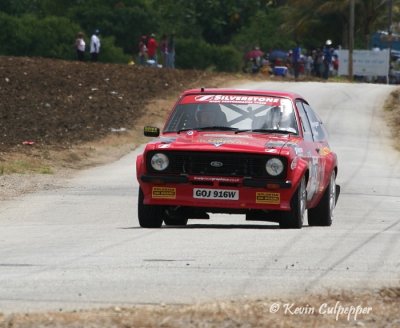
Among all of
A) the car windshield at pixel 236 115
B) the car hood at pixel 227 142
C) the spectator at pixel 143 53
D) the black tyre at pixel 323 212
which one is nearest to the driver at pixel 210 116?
the car windshield at pixel 236 115

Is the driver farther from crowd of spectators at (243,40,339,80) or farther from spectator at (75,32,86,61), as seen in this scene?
crowd of spectators at (243,40,339,80)

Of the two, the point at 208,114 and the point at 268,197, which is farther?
the point at 208,114

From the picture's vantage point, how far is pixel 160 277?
29.9ft

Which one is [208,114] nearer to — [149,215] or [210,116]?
[210,116]

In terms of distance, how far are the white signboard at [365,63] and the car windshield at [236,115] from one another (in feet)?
160

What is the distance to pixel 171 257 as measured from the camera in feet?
33.6

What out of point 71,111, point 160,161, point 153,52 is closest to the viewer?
point 160,161

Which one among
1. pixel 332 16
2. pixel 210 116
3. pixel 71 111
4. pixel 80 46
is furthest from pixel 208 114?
pixel 332 16

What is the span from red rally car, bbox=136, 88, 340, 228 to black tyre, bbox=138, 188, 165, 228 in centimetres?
1

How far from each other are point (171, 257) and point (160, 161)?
3.28 meters

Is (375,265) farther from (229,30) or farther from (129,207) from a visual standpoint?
(229,30)

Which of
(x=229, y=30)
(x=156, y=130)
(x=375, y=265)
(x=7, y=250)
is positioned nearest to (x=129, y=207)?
(x=156, y=130)

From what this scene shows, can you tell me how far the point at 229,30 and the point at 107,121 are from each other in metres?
47.4

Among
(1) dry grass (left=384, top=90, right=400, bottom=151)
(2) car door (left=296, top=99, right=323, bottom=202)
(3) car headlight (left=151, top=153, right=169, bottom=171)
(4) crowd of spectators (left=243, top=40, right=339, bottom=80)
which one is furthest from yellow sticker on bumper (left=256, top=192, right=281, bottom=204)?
(4) crowd of spectators (left=243, top=40, right=339, bottom=80)
